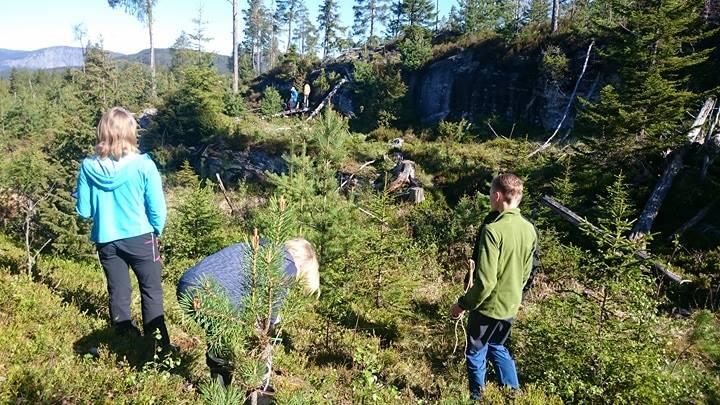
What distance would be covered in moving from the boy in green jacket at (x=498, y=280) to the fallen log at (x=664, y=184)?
25.6ft

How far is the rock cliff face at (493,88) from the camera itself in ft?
61.5

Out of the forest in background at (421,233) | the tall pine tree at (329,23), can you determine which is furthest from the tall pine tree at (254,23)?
the forest in background at (421,233)

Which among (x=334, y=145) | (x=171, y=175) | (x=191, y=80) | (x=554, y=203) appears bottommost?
(x=171, y=175)

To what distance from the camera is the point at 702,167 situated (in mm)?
9945

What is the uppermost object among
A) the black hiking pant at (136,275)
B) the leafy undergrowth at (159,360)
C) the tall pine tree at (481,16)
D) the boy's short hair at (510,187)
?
the tall pine tree at (481,16)

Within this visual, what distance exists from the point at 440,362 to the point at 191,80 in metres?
21.7

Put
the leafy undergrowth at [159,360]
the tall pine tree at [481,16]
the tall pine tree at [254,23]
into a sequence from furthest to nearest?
1. the tall pine tree at [254,23]
2. the tall pine tree at [481,16]
3. the leafy undergrowth at [159,360]

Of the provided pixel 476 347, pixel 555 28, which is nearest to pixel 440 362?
pixel 476 347

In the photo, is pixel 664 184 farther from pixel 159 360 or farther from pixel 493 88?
pixel 493 88

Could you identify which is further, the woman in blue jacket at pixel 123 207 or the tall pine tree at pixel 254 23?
Result: the tall pine tree at pixel 254 23

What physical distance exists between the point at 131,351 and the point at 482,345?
115 inches

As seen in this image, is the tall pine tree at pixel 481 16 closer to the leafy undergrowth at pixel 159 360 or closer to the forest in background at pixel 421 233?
the forest in background at pixel 421 233

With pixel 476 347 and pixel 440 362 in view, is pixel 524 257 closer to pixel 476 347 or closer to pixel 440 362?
pixel 476 347

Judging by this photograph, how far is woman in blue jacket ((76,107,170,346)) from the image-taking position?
3322 millimetres
